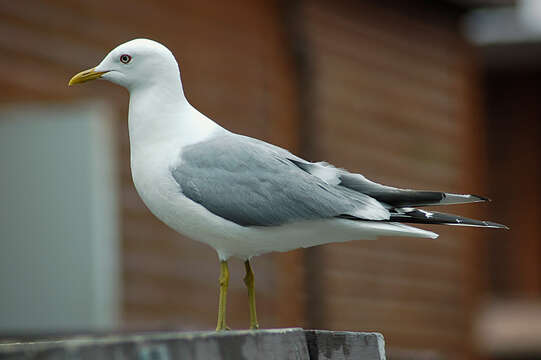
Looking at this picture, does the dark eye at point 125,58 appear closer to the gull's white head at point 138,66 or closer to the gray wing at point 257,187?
the gull's white head at point 138,66

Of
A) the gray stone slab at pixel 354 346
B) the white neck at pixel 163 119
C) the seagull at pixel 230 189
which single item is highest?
the white neck at pixel 163 119

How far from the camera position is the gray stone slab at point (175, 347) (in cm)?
155

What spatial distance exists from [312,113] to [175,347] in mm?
8295

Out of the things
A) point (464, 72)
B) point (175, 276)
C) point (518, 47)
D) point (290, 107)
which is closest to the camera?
point (175, 276)

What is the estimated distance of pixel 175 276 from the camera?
8219 mm

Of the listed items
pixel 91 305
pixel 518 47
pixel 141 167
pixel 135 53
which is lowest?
pixel 91 305

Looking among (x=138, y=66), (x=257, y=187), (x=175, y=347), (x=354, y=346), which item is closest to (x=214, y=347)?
(x=175, y=347)

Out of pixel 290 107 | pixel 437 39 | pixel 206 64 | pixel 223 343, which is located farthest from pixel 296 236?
pixel 437 39

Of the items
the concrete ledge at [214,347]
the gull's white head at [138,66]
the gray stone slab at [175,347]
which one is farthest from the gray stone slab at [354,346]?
the gull's white head at [138,66]

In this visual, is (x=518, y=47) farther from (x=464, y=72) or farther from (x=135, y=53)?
(x=135, y=53)

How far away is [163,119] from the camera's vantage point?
267cm

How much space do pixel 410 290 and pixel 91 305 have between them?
6162 millimetres

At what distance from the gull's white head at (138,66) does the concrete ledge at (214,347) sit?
36.0 inches

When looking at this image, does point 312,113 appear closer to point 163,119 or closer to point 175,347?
point 163,119
